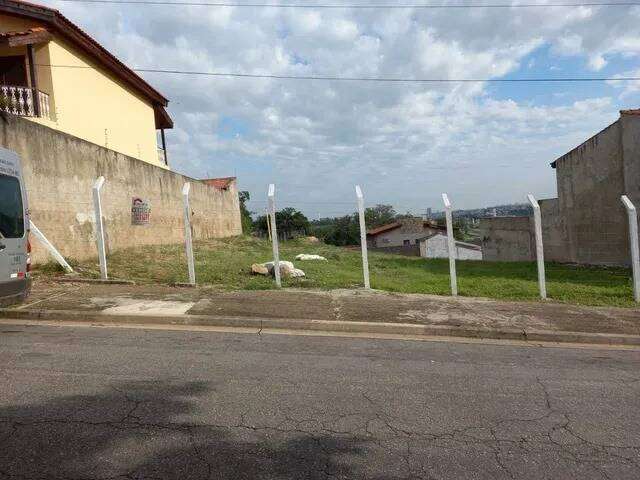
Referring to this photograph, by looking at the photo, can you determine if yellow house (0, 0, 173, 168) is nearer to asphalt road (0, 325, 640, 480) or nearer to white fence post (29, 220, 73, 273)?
white fence post (29, 220, 73, 273)

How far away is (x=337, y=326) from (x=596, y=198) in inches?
567

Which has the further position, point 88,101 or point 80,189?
point 88,101

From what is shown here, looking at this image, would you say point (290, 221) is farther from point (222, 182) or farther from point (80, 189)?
point (80, 189)

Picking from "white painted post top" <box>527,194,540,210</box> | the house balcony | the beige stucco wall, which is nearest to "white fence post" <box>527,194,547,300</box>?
"white painted post top" <box>527,194,540,210</box>

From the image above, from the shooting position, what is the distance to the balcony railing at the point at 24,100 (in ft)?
43.1

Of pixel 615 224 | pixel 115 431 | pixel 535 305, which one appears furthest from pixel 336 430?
pixel 615 224

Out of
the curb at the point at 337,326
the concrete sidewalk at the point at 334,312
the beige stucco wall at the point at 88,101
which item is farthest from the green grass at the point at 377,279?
the beige stucco wall at the point at 88,101

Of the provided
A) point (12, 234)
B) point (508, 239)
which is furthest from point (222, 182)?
point (12, 234)

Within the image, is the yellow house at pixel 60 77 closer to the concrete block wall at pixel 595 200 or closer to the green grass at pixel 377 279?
the green grass at pixel 377 279

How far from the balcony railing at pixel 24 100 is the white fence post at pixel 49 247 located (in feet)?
16.7

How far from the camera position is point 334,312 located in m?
7.62

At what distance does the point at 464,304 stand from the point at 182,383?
5753mm

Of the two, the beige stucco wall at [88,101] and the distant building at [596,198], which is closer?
the beige stucco wall at [88,101]

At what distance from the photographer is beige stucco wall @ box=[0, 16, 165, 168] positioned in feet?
47.3
